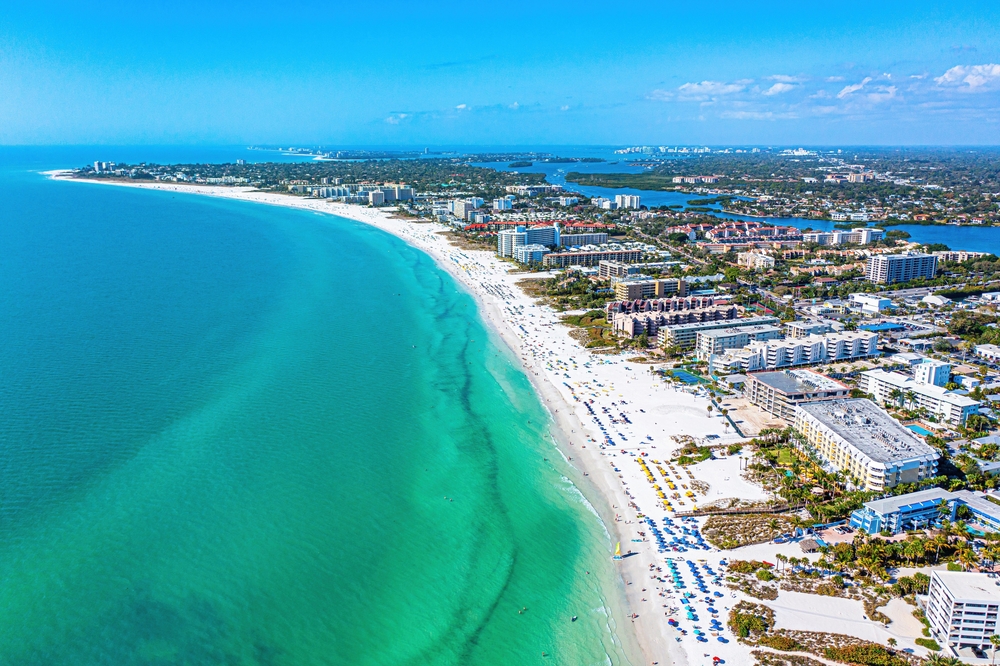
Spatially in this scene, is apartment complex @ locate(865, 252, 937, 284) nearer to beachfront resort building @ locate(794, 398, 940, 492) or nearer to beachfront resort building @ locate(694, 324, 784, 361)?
beachfront resort building @ locate(694, 324, 784, 361)

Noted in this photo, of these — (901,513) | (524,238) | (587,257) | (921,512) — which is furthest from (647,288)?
(901,513)

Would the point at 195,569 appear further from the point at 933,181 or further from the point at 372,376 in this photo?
the point at 933,181

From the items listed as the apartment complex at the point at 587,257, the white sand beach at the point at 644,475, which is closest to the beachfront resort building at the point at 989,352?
the white sand beach at the point at 644,475

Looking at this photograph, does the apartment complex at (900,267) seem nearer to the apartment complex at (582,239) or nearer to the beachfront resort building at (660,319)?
the beachfront resort building at (660,319)

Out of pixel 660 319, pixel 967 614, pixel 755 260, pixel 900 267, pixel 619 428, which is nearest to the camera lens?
pixel 967 614

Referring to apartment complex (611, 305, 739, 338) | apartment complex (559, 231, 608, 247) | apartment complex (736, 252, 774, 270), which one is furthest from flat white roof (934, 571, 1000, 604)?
apartment complex (559, 231, 608, 247)

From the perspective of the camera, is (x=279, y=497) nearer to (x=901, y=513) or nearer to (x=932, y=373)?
(x=901, y=513)

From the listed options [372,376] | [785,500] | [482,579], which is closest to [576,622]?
[482,579]

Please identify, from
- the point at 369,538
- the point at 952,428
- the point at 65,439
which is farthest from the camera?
the point at 952,428
